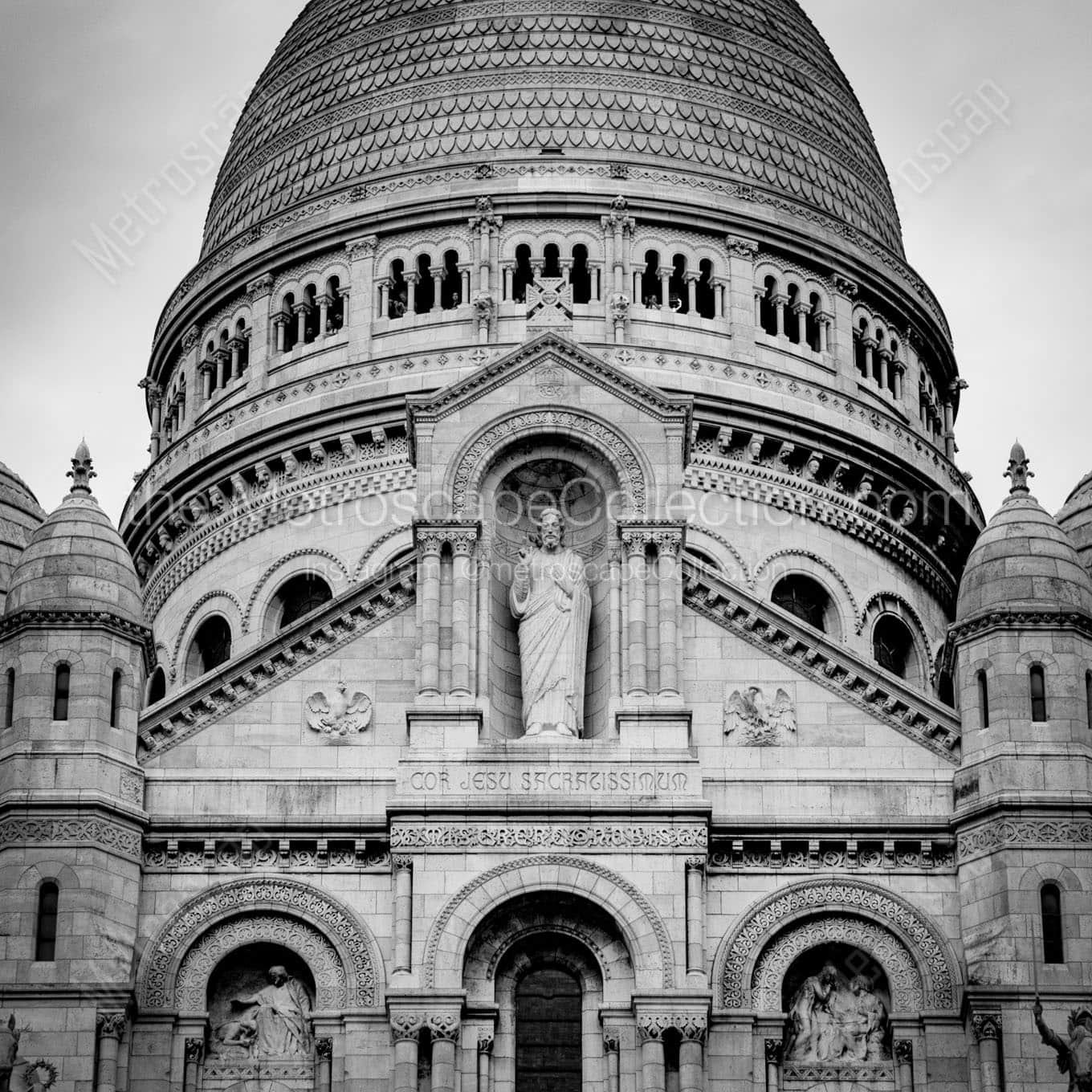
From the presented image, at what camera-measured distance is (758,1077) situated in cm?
4831

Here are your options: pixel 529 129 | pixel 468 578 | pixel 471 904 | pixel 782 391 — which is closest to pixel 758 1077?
pixel 471 904

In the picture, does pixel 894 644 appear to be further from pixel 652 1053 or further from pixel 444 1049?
pixel 444 1049

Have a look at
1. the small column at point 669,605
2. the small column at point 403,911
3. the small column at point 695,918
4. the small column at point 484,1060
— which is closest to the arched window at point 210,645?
the small column at point 669,605

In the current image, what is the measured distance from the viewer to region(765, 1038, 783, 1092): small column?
159ft

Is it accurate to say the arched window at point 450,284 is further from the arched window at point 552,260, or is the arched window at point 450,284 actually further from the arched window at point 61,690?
the arched window at point 61,690

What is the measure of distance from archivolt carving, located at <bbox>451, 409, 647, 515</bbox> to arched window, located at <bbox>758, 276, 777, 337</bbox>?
638 inches

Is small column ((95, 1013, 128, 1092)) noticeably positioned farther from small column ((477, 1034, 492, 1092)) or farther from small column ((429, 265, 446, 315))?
small column ((429, 265, 446, 315))

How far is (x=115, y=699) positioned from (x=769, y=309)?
2199 centimetres

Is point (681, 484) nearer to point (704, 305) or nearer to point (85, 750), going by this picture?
point (85, 750)

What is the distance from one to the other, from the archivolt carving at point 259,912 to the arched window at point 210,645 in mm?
17086

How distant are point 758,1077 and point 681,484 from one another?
344 inches

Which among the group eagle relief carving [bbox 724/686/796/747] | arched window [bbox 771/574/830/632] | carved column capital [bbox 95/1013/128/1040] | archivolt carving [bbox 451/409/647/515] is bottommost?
carved column capital [bbox 95/1013/128/1040]

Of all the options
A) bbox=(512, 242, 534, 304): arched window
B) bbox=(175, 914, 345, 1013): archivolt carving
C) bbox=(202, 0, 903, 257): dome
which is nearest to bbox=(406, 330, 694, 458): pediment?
bbox=(175, 914, 345, 1013): archivolt carving

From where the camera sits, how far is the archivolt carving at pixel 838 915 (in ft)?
160
